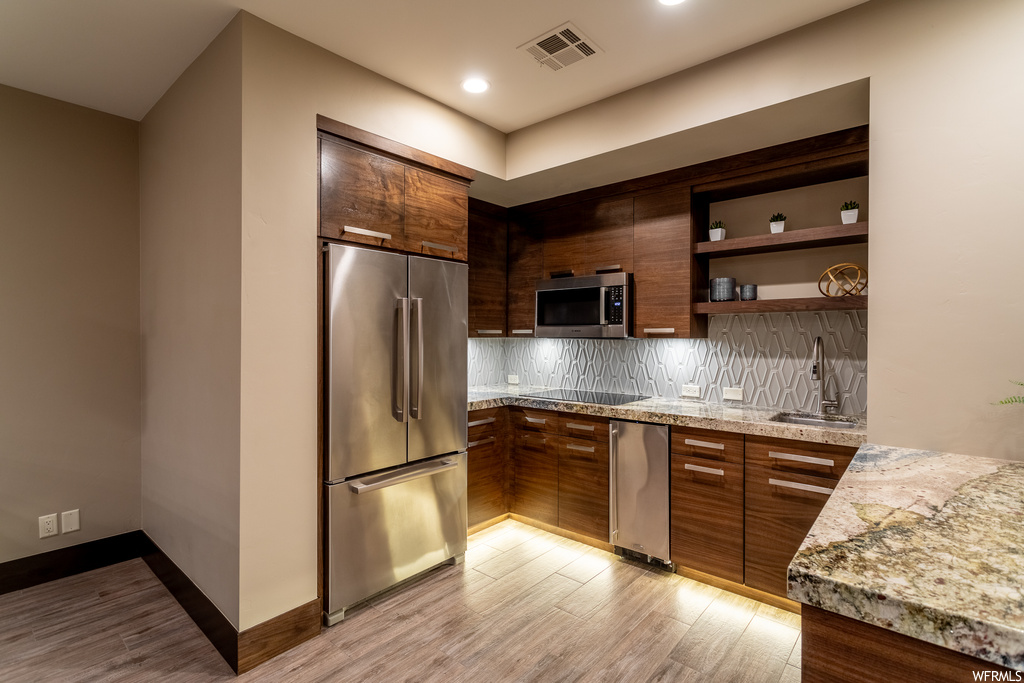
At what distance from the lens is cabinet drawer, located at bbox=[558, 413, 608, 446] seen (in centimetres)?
316

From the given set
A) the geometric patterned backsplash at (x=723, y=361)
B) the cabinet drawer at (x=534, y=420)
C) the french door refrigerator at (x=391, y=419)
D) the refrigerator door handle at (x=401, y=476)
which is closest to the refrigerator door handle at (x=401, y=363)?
the french door refrigerator at (x=391, y=419)

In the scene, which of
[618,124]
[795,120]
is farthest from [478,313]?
[795,120]

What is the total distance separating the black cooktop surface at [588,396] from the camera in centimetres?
341

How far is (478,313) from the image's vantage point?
388cm

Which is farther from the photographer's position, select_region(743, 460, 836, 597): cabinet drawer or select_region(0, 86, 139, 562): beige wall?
select_region(0, 86, 139, 562): beige wall

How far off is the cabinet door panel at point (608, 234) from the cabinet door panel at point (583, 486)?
4.14 ft

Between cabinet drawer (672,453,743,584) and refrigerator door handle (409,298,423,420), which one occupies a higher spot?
refrigerator door handle (409,298,423,420)

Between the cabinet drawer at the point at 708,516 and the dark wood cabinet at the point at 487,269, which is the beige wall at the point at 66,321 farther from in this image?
the cabinet drawer at the point at 708,516

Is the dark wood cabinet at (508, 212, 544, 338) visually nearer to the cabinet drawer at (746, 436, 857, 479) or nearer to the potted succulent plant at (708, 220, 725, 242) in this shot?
the potted succulent plant at (708, 220, 725, 242)

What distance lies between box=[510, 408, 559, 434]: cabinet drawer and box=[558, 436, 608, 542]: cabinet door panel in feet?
0.39

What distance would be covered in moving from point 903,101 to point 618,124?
1.32m

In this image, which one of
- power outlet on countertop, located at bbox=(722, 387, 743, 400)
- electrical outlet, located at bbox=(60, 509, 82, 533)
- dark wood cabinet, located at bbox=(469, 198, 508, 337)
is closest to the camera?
electrical outlet, located at bbox=(60, 509, 82, 533)

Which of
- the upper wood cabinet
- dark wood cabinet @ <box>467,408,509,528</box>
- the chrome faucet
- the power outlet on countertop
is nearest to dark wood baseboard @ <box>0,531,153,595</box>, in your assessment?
dark wood cabinet @ <box>467,408,509,528</box>

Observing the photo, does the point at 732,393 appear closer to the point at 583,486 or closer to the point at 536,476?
the point at 583,486
